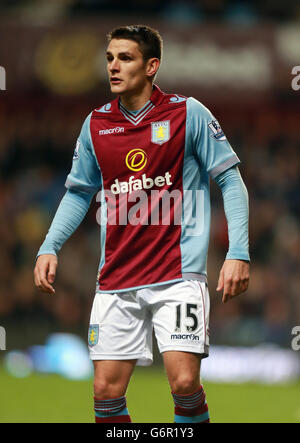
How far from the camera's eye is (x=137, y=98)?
14.4 feet

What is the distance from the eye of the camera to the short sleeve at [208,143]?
4.24m

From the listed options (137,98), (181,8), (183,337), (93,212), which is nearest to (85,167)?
(137,98)

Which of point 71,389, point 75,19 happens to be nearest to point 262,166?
point 75,19

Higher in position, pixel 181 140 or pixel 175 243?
pixel 181 140

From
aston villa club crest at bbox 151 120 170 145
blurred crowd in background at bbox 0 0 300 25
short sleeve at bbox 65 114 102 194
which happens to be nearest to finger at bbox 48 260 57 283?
short sleeve at bbox 65 114 102 194

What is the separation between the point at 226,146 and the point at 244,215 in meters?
0.35

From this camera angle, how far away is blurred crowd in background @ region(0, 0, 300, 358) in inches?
439

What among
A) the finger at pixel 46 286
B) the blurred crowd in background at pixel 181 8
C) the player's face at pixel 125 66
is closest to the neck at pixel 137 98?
the player's face at pixel 125 66

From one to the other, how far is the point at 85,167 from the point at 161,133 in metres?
0.46

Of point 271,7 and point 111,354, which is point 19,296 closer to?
point 271,7

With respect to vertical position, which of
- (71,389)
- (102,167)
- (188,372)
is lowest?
(71,389)

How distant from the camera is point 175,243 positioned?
4246mm

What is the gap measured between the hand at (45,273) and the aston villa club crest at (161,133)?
2.45ft

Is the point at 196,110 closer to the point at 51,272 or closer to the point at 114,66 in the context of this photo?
the point at 114,66
